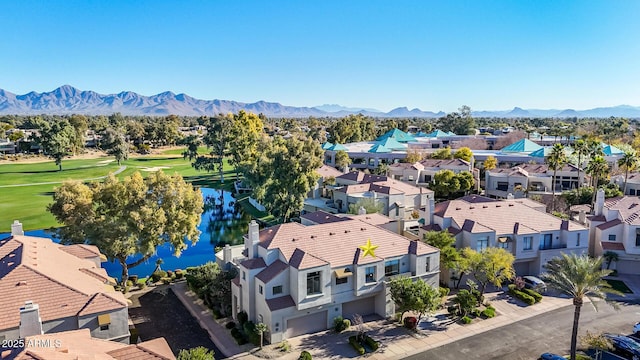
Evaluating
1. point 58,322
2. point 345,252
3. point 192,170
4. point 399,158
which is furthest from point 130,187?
point 192,170

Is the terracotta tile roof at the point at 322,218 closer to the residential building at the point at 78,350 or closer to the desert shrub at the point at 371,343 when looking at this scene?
the desert shrub at the point at 371,343

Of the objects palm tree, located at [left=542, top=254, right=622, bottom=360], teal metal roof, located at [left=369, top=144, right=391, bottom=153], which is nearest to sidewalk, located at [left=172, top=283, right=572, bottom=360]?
palm tree, located at [left=542, top=254, right=622, bottom=360]

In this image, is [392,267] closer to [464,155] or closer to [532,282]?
[532,282]

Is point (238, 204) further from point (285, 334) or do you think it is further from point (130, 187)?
point (285, 334)

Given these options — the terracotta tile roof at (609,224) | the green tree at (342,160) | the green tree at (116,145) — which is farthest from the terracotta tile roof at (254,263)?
the green tree at (116,145)

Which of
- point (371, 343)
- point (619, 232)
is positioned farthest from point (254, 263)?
point (619, 232)

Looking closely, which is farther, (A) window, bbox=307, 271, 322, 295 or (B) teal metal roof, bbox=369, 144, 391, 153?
(B) teal metal roof, bbox=369, 144, 391, 153

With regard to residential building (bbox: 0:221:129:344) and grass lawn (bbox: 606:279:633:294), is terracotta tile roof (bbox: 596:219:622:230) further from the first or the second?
residential building (bbox: 0:221:129:344)
